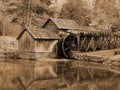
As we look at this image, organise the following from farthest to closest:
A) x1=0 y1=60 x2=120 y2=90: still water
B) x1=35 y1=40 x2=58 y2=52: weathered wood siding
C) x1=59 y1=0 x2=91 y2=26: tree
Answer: x1=59 y1=0 x2=91 y2=26: tree
x1=35 y1=40 x2=58 y2=52: weathered wood siding
x1=0 y1=60 x2=120 y2=90: still water

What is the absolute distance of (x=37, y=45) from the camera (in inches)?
1537

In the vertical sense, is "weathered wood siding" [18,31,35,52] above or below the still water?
above

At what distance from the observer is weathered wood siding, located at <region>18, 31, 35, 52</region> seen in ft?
129

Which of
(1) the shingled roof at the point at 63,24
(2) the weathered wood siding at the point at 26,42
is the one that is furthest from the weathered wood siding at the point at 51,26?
(2) the weathered wood siding at the point at 26,42

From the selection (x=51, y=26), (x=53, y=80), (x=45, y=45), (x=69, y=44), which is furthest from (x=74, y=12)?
(x=53, y=80)

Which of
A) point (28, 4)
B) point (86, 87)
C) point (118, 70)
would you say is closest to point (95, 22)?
point (28, 4)

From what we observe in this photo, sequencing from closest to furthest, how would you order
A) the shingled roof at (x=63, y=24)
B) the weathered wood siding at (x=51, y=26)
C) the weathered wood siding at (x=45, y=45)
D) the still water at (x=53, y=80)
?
1. the still water at (x=53, y=80)
2. the weathered wood siding at (x=45, y=45)
3. the shingled roof at (x=63, y=24)
4. the weathered wood siding at (x=51, y=26)

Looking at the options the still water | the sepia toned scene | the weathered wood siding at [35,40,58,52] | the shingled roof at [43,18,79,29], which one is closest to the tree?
the sepia toned scene

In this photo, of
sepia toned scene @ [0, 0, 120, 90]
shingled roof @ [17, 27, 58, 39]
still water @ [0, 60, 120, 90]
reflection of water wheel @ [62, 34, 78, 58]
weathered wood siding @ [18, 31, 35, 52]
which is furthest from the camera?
reflection of water wheel @ [62, 34, 78, 58]

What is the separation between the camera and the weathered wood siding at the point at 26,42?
3919 cm

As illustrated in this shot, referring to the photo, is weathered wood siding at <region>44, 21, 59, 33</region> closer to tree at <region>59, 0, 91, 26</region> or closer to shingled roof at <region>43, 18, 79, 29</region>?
shingled roof at <region>43, 18, 79, 29</region>

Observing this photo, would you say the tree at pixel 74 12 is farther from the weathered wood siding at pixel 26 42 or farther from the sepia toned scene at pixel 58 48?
the weathered wood siding at pixel 26 42

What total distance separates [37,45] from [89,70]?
1238 cm


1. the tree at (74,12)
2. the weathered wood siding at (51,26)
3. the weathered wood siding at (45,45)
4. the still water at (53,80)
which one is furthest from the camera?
the tree at (74,12)
